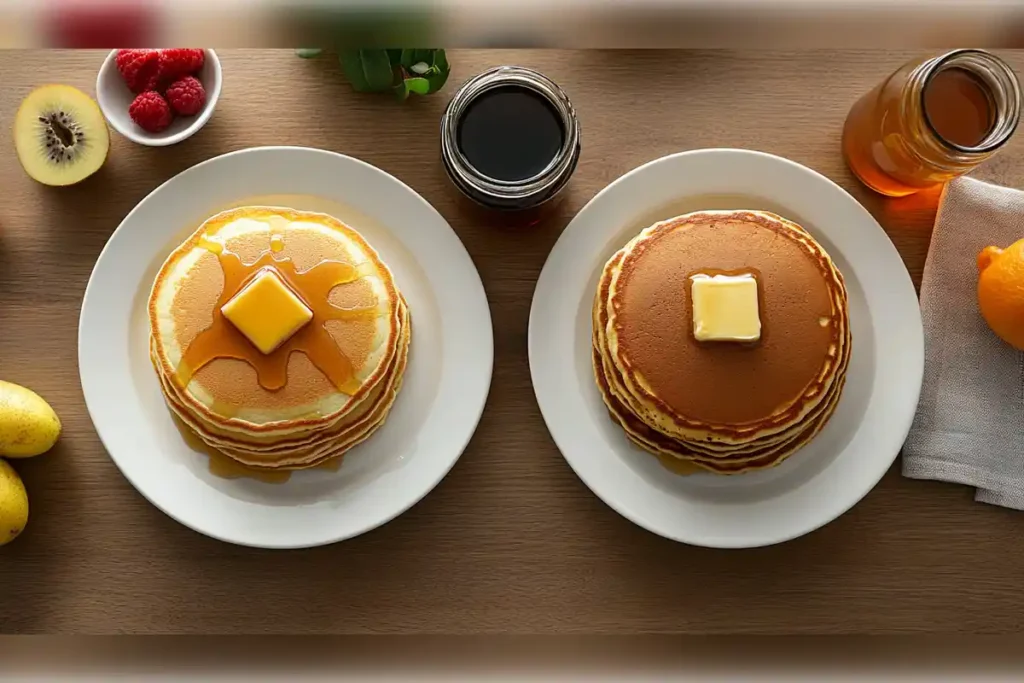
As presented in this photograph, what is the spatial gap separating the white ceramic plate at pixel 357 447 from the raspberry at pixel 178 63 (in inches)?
6.1

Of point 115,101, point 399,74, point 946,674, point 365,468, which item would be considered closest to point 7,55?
point 115,101

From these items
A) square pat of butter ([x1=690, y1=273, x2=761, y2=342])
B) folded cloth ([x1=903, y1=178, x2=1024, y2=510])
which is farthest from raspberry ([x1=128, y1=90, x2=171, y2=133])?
folded cloth ([x1=903, y1=178, x2=1024, y2=510])

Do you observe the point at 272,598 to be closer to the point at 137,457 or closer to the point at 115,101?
the point at 137,457

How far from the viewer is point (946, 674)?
0.29m

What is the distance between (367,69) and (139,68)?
327 mm

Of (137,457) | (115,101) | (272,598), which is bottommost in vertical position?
(272,598)

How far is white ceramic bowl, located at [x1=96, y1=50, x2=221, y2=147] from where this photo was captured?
121cm

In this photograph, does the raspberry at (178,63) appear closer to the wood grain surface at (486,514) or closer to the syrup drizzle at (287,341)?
the wood grain surface at (486,514)

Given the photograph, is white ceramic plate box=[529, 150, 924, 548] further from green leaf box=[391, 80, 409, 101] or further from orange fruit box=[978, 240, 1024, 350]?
green leaf box=[391, 80, 409, 101]

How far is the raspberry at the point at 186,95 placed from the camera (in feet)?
3.94

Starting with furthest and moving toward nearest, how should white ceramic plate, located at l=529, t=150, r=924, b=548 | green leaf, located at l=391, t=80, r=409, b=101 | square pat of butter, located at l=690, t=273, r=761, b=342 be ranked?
green leaf, located at l=391, t=80, r=409, b=101
white ceramic plate, located at l=529, t=150, r=924, b=548
square pat of butter, located at l=690, t=273, r=761, b=342

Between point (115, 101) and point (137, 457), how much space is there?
51 cm

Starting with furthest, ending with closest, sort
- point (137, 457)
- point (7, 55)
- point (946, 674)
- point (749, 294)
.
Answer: point (7, 55) → point (137, 457) → point (749, 294) → point (946, 674)

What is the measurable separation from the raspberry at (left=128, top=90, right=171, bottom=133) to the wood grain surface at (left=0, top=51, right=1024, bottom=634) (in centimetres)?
6
